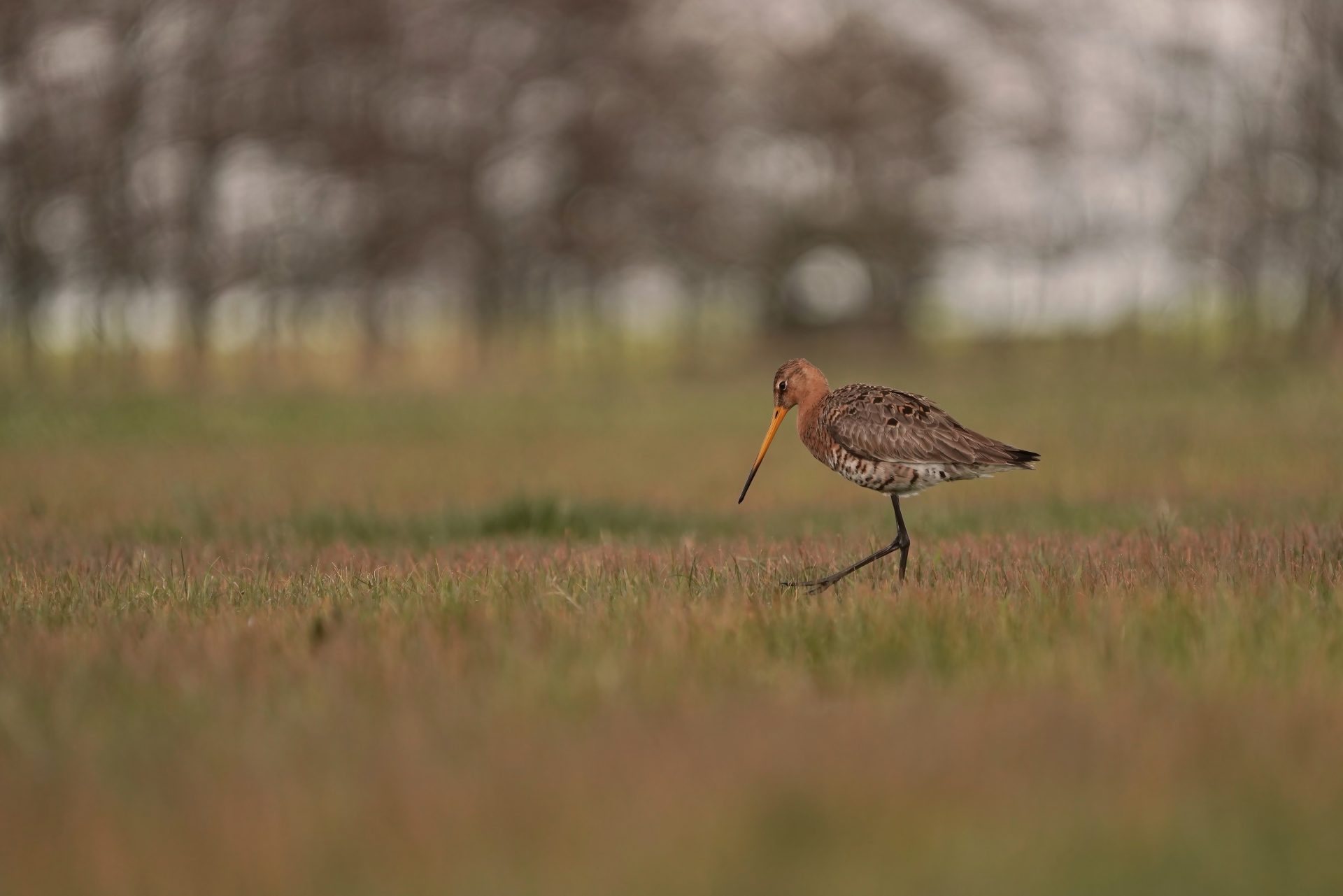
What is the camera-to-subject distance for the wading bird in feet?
22.1

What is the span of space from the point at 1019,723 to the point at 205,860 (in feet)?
6.48

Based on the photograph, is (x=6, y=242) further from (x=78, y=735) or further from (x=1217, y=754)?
(x=1217, y=754)

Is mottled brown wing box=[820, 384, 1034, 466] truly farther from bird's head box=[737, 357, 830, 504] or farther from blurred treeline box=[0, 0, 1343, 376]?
blurred treeline box=[0, 0, 1343, 376]

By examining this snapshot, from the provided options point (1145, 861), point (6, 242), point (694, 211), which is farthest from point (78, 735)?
point (694, 211)

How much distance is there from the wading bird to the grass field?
1.47 feet

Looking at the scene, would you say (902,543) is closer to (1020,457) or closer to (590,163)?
(1020,457)

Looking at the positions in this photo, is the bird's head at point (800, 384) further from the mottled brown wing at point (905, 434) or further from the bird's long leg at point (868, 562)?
the bird's long leg at point (868, 562)

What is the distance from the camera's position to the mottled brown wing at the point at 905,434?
6.74 metres

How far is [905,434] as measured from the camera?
6.75 meters

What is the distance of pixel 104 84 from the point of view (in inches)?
901

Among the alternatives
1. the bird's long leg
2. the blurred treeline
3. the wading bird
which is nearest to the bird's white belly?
the wading bird

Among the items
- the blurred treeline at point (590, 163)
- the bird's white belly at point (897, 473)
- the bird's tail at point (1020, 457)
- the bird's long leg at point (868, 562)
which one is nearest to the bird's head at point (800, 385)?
the bird's white belly at point (897, 473)

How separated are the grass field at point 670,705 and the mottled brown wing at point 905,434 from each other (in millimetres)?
523

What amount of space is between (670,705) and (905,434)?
3.04m
